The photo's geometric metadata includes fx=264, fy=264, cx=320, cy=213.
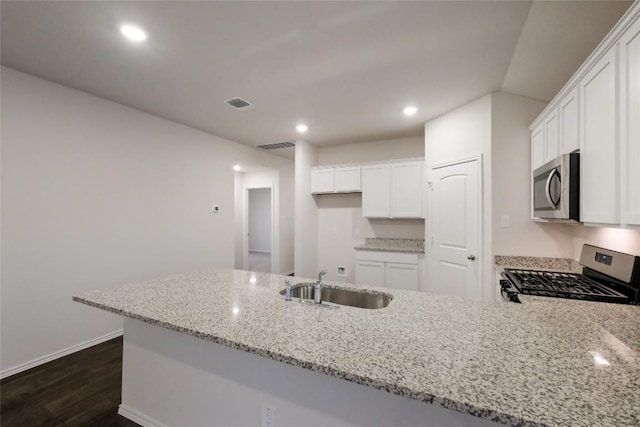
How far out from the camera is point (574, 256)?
97.2 inches

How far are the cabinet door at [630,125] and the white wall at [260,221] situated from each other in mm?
8925

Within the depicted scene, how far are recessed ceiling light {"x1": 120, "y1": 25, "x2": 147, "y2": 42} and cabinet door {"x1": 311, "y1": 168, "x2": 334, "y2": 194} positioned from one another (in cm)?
300

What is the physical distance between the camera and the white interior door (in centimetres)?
288

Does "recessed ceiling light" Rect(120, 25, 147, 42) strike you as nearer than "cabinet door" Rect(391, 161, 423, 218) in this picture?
Yes

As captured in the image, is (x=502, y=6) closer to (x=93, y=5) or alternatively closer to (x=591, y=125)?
(x=591, y=125)

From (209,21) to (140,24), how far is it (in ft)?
1.59

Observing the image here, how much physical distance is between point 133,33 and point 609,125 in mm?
2962

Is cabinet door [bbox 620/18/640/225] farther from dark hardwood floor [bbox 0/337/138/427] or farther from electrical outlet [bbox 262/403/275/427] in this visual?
dark hardwood floor [bbox 0/337/138/427]

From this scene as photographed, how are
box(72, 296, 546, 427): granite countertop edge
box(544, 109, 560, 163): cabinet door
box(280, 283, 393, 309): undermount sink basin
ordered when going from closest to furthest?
box(72, 296, 546, 427): granite countertop edge, box(280, 283, 393, 309): undermount sink basin, box(544, 109, 560, 163): cabinet door

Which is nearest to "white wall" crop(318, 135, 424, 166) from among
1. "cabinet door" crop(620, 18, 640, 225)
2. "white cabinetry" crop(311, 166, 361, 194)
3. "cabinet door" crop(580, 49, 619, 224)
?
"white cabinetry" crop(311, 166, 361, 194)

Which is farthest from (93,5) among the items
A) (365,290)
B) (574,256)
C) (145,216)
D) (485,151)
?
(574,256)

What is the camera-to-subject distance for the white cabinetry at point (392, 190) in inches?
154

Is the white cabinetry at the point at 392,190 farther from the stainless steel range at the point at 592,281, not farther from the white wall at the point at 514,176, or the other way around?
the stainless steel range at the point at 592,281

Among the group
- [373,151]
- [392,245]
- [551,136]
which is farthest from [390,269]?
[551,136]
